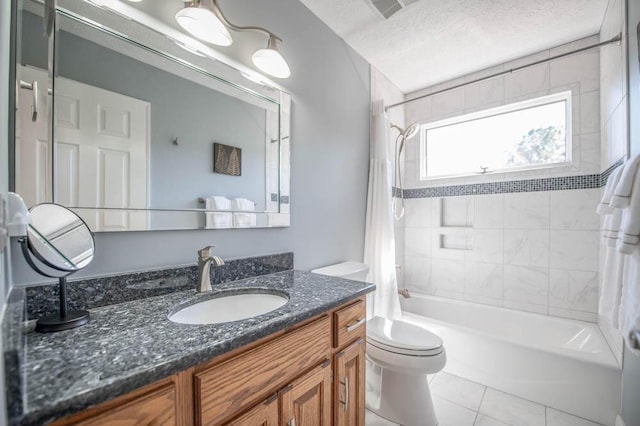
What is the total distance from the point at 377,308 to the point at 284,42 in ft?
6.43

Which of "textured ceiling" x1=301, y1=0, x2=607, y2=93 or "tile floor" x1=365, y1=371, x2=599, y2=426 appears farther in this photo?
"textured ceiling" x1=301, y1=0, x2=607, y2=93

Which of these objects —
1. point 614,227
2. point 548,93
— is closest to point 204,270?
point 614,227

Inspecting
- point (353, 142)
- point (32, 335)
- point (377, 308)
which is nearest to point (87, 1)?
point (32, 335)

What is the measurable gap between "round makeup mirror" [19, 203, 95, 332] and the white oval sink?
32 cm

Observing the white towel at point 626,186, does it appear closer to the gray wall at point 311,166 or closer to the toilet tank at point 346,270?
the toilet tank at point 346,270

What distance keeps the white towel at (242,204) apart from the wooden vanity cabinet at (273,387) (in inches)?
26.6

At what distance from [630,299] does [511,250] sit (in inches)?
59.4

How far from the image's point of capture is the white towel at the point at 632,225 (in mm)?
912

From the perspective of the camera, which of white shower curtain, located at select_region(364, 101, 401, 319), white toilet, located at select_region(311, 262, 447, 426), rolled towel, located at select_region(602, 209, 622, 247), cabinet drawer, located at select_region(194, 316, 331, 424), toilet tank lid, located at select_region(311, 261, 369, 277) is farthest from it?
white shower curtain, located at select_region(364, 101, 401, 319)

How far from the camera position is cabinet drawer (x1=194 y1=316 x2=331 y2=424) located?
2.06 feet

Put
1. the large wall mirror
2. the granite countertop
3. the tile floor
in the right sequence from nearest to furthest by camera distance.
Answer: the granite countertop, the large wall mirror, the tile floor

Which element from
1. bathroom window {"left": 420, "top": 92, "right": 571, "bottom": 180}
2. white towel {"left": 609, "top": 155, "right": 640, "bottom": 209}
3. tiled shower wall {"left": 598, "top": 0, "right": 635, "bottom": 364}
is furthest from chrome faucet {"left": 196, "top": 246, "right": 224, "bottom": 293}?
bathroom window {"left": 420, "top": 92, "right": 571, "bottom": 180}

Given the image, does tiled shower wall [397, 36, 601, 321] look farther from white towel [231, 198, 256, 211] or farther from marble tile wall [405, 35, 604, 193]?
white towel [231, 198, 256, 211]

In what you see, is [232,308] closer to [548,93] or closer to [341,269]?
[341,269]
